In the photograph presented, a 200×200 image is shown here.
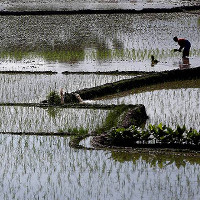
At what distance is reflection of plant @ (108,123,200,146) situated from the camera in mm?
7988

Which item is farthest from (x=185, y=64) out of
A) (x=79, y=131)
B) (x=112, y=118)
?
(x=79, y=131)

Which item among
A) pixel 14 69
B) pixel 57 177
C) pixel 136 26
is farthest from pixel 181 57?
pixel 57 177

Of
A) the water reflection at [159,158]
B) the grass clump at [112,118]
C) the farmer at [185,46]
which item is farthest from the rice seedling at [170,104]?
the farmer at [185,46]

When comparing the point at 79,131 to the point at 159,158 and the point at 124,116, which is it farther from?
the point at 159,158

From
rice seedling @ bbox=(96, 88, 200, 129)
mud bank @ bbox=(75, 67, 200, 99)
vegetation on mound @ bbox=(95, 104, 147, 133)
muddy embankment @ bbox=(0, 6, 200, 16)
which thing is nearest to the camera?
vegetation on mound @ bbox=(95, 104, 147, 133)

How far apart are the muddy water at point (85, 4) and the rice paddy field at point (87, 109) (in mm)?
2174

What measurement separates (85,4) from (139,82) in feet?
43.4

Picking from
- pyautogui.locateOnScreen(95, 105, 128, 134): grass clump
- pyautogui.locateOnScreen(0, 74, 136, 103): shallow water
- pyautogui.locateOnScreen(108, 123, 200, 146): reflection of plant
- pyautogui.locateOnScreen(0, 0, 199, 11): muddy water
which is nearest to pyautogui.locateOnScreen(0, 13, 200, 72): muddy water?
pyautogui.locateOnScreen(0, 74, 136, 103): shallow water

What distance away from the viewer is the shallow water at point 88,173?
671 centimetres

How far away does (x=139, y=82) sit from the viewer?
11.7 m

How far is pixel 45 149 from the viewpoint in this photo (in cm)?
818

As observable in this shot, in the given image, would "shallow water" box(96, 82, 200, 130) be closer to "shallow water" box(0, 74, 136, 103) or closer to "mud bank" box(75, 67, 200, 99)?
"mud bank" box(75, 67, 200, 99)

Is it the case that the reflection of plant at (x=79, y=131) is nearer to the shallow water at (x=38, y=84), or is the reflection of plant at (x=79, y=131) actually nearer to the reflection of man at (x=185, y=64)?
the shallow water at (x=38, y=84)

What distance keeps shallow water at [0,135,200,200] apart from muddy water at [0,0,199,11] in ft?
49.5
